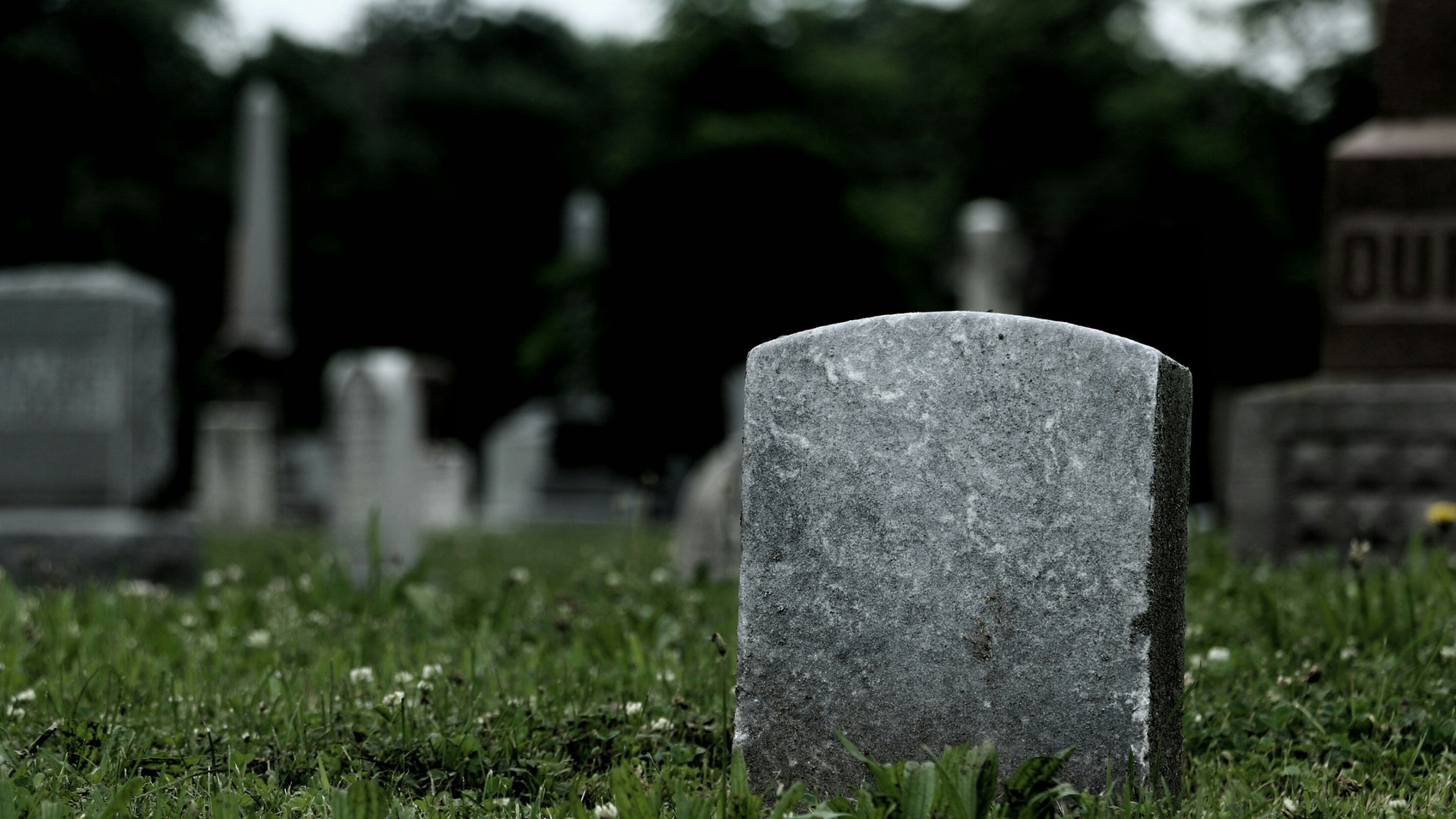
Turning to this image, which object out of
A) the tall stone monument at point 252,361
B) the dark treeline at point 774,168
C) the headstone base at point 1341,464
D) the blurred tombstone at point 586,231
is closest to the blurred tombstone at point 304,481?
the tall stone monument at point 252,361

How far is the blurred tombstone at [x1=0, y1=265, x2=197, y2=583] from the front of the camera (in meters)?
7.72

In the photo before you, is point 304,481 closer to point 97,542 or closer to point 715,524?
point 97,542

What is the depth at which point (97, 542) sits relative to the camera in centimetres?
758

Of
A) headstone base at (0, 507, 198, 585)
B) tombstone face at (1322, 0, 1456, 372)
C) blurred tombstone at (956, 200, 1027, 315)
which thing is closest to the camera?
tombstone face at (1322, 0, 1456, 372)

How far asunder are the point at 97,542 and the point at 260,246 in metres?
13.2

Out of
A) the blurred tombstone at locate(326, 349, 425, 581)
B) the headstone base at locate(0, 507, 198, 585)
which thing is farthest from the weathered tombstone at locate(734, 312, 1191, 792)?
the blurred tombstone at locate(326, 349, 425, 581)

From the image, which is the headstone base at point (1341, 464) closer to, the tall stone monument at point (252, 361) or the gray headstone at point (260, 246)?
the tall stone monument at point (252, 361)

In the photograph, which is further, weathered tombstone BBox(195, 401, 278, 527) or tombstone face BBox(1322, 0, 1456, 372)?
weathered tombstone BBox(195, 401, 278, 527)

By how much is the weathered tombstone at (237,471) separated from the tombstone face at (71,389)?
1130 centimetres

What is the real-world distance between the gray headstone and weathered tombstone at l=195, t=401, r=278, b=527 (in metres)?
1.09

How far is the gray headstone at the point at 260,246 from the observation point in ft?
64.9

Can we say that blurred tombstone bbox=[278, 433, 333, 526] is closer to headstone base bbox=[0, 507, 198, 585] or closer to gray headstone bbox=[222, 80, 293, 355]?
gray headstone bbox=[222, 80, 293, 355]

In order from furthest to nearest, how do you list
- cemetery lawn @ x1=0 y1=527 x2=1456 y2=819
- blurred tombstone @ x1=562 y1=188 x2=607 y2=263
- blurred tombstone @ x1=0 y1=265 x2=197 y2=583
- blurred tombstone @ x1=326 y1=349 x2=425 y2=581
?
1. blurred tombstone @ x1=562 y1=188 x2=607 y2=263
2. blurred tombstone @ x1=326 y1=349 x2=425 y2=581
3. blurred tombstone @ x1=0 y1=265 x2=197 y2=583
4. cemetery lawn @ x1=0 y1=527 x2=1456 y2=819

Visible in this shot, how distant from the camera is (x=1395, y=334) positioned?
639cm
